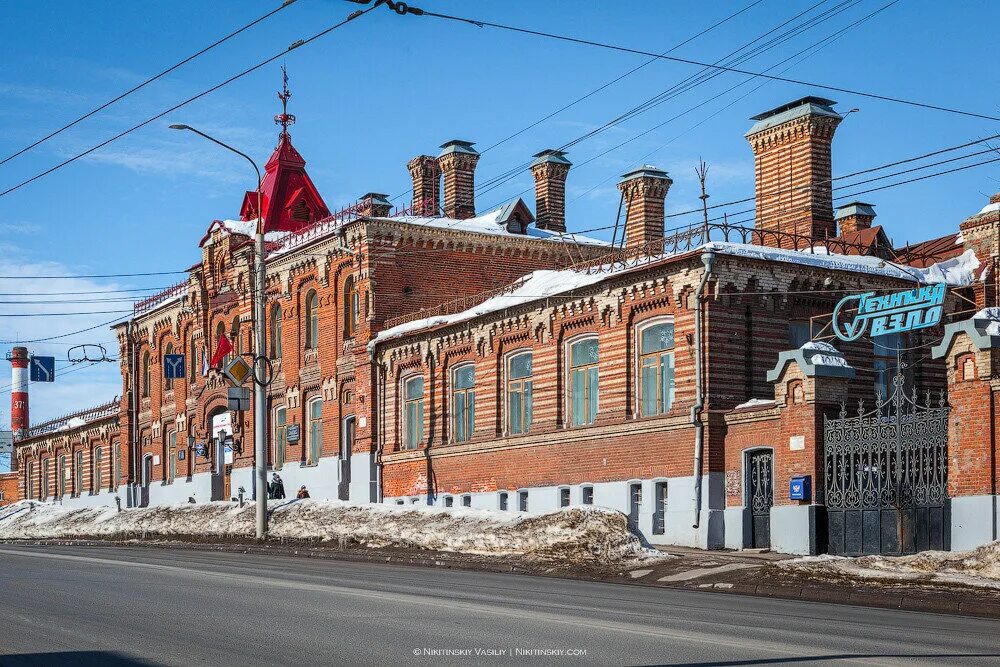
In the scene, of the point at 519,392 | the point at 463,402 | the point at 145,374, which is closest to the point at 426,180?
the point at 463,402

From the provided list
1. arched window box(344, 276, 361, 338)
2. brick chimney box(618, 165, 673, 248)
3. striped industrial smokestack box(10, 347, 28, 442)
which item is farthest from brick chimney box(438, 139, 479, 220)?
striped industrial smokestack box(10, 347, 28, 442)

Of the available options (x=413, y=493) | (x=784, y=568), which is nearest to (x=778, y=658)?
(x=784, y=568)

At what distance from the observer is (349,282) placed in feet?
155

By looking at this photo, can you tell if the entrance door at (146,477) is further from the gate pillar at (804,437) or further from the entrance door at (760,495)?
the gate pillar at (804,437)

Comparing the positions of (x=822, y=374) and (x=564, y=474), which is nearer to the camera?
(x=822, y=374)

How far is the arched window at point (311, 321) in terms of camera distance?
49.6m

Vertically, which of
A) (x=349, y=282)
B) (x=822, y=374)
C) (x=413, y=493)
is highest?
(x=349, y=282)

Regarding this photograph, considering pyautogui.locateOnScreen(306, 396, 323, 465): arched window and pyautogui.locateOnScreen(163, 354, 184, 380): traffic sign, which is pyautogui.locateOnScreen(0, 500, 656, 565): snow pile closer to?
pyautogui.locateOnScreen(306, 396, 323, 465): arched window

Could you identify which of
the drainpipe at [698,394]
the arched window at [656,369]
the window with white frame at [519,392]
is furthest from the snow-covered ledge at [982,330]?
the window with white frame at [519,392]

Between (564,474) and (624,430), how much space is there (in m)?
3.06

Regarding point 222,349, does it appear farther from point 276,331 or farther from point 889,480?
point 889,480

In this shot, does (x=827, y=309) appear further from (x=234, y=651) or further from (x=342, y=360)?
(x=234, y=651)

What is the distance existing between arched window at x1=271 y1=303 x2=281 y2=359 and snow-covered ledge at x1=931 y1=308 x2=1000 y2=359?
32728 millimetres

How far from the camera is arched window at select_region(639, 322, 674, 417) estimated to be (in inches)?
1276
